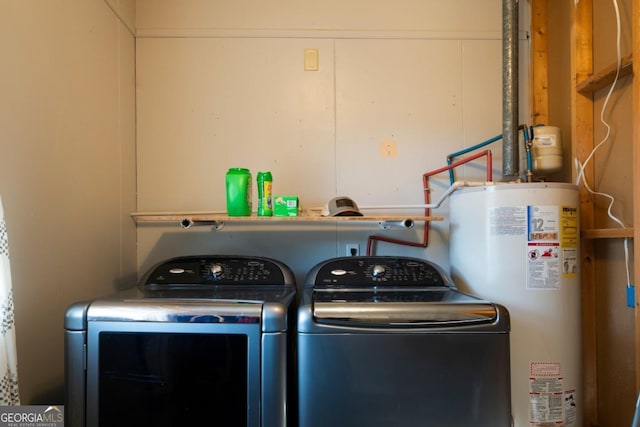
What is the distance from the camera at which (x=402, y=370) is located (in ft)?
3.17

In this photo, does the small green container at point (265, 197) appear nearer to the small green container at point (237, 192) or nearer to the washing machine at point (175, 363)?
the small green container at point (237, 192)

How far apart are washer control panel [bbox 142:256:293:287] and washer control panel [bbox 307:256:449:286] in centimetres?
15

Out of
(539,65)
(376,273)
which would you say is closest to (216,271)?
(376,273)

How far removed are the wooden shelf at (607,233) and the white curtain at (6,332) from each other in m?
1.83

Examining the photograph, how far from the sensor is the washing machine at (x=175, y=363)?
3.11ft

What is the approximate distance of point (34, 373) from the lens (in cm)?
108

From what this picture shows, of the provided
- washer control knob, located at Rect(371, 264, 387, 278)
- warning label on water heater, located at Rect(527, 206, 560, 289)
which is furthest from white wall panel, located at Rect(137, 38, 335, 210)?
warning label on water heater, located at Rect(527, 206, 560, 289)

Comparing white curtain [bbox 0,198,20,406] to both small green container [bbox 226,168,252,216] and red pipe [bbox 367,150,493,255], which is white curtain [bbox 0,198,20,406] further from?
red pipe [bbox 367,150,493,255]

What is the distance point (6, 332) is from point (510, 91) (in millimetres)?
1893

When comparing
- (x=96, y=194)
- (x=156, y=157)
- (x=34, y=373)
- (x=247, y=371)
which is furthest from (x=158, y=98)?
(x=247, y=371)

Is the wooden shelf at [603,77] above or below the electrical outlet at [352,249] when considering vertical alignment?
above

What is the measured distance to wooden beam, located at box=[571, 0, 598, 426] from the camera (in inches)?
56.2

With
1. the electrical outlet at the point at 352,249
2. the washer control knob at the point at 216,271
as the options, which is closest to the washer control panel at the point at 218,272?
the washer control knob at the point at 216,271

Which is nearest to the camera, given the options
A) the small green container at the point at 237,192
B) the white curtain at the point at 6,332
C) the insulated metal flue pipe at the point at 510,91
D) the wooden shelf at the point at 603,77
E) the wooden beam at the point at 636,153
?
the white curtain at the point at 6,332
